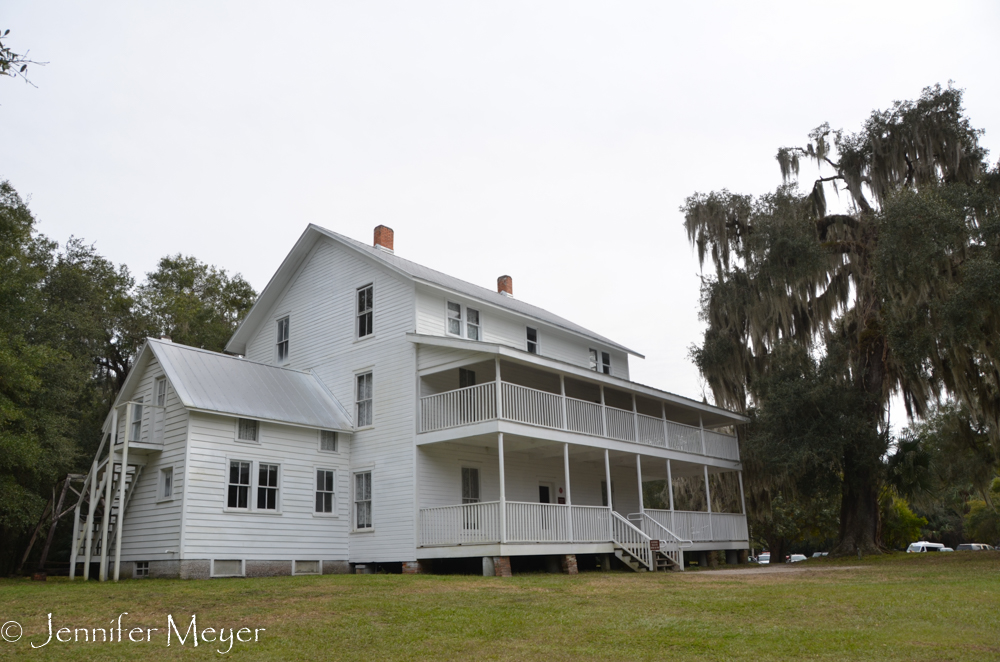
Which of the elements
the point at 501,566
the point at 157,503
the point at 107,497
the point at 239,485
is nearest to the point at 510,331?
the point at 501,566

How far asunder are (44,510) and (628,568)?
53.9 ft

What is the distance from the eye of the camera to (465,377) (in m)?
22.2

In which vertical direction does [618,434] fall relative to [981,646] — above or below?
above

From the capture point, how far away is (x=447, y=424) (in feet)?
65.0

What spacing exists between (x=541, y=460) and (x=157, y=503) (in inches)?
430

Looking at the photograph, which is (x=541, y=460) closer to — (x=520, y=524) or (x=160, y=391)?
(x=520, y=524)

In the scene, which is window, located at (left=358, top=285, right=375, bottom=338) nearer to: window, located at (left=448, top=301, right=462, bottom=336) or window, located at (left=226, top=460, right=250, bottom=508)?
window, located at (left=448, top=301, right=462, bottom=336)

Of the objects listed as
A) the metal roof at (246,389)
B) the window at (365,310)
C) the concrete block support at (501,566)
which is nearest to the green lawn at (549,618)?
the concrete block support at (501,566)

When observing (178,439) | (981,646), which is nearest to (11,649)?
(981,646)

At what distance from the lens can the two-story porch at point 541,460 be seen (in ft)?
61.3

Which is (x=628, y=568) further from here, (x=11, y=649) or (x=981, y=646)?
(x=11, y=649)

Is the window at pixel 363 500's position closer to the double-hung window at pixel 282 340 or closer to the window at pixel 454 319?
the window at pixel 454 319

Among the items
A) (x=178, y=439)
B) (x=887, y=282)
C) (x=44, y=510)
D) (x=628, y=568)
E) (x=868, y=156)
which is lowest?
(x=628, y=568)
